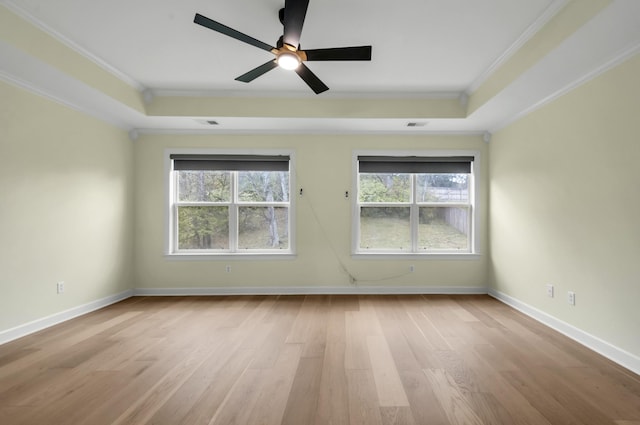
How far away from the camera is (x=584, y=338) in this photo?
2756 millimetres

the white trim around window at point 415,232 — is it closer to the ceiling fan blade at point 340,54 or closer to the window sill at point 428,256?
the window sill at point 428,256

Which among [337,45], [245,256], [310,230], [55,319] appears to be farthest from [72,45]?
[310,230]

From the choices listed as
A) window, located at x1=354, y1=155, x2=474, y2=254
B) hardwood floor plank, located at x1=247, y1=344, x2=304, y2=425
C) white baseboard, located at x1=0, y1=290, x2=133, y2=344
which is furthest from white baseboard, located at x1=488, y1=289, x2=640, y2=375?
white baseboard, located at x1=0, y1=290, x2=133, y2=344

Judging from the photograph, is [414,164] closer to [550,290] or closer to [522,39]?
[522,39]

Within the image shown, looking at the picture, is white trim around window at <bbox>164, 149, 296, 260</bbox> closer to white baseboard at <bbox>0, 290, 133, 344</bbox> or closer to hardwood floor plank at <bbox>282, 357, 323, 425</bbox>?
white baseboard at <bbox>0, 290, 133, 344</bbox>

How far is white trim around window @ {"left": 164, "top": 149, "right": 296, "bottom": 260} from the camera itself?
4.50 meters

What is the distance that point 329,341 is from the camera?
2820 millimetres

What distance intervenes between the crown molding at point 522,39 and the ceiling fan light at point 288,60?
6.39ft

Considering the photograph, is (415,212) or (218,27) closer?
(218,27)

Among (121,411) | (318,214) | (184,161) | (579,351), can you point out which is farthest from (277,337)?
(184,161)

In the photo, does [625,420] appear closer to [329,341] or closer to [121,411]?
[329,341]

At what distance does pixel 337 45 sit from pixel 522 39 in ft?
5.37

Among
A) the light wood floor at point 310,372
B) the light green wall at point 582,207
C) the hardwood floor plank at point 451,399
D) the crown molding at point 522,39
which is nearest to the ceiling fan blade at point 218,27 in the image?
the crown molding at point 522,39

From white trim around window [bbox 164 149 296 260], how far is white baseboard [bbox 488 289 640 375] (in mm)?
3049
